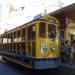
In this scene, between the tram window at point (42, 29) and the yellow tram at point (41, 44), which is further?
the tram window at point (42, 29)

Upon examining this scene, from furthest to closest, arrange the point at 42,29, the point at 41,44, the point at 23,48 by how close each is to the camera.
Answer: the point at 23,48 → the point at 42,29 → the point at 41,44

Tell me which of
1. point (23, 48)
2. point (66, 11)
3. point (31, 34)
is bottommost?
point (23, 48)

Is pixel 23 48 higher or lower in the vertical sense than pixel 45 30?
lower

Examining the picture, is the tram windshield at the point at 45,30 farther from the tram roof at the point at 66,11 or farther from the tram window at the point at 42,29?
the tram roof at the point at 66,11

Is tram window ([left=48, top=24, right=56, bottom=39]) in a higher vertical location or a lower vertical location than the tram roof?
lower

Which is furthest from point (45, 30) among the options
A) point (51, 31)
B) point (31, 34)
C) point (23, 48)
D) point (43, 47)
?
point (23, 48)

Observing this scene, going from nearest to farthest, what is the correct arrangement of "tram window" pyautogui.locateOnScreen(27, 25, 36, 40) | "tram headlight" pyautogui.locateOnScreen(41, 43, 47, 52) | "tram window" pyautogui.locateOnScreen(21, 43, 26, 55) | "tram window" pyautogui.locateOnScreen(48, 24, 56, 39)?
"tram headlight" pyautogui.locateOnScreen(41, 43, 47, 52) < "tram window" pyautogui.locateOnScreen(27, 25, 36, 40) < "tram window" pyautogui.locateOnScreen(48, 24, 56, 39) < "tram window" pyautogui.locateOnScreen(21, 43, 26, 55)

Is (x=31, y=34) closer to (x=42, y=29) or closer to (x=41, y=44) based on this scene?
(x=42, y=29)

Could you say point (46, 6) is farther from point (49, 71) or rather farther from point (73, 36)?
point (49, 71)

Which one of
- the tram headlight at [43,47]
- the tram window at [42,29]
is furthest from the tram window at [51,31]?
the tram headlight at [43,47]

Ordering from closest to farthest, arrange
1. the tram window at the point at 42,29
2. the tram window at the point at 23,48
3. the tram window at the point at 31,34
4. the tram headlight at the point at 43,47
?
the tram headlight at the point at 43,47, the tram window at the point at 42,29, the tram window at the point at 31,34, the tram window at the point at 23,48

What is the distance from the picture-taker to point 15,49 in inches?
528

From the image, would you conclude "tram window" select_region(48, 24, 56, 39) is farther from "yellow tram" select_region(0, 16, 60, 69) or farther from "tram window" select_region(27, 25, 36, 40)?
"tram window" select_region(27, 25, 36, 40)

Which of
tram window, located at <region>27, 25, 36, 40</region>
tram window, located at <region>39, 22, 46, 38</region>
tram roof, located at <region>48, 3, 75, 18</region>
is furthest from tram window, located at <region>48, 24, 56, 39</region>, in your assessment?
tram roof, located at <region>48, 3, 75, 18</region>
